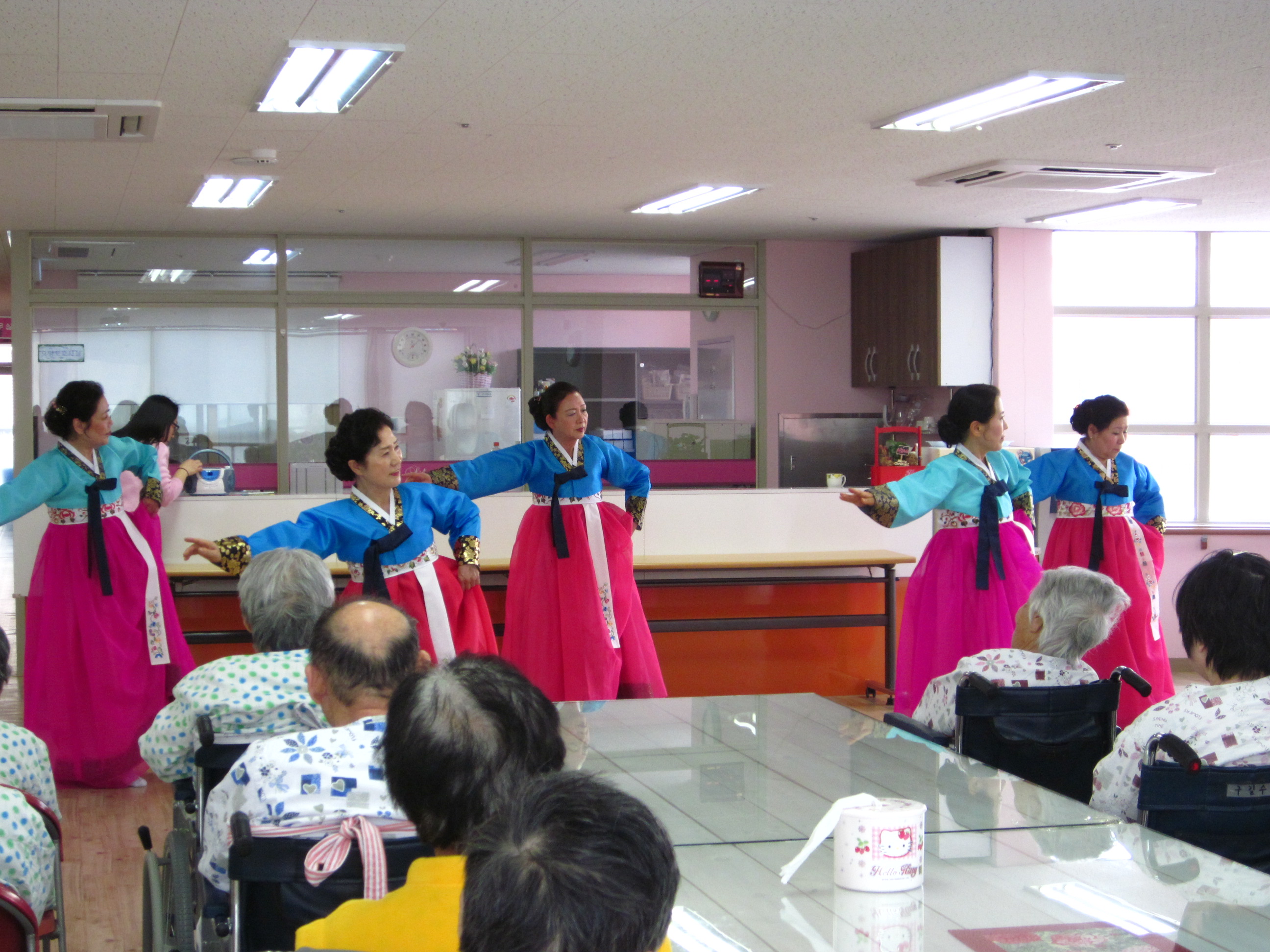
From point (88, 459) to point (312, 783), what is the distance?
11.4 feet

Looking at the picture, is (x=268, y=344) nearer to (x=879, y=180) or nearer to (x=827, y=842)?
(x=879, y=180)

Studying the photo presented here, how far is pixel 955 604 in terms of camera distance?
14.9 ft

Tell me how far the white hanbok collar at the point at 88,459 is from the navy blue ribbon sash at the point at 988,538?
3.23 meters

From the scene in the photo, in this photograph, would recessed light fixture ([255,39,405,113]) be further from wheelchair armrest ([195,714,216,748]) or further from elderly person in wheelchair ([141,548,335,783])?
wheelchair armrest ([195,714,216,748])

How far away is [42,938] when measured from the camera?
6.66ft

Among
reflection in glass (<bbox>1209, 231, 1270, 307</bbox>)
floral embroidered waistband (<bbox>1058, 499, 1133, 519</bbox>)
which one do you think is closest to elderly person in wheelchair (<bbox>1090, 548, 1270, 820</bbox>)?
floral embroidered waistband (<bbox>1058, 499, 1133, 519</bbox>)

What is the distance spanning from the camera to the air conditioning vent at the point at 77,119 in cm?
437

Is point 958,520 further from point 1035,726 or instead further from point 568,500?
point 1035,726

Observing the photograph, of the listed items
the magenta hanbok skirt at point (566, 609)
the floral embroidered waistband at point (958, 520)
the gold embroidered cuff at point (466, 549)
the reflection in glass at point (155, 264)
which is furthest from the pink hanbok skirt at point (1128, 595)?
the reflection in glass at point (155, 264)

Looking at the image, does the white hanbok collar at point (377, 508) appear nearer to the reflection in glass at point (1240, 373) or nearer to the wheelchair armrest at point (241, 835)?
the wheelchair armrest at point (241, 835)

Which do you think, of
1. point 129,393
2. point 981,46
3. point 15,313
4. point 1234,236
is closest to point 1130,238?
point 1234,236

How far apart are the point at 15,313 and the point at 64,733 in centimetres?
400

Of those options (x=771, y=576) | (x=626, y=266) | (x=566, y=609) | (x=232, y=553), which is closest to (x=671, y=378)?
(x=626, y=266)

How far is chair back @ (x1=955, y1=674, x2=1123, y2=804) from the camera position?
2639 mm
